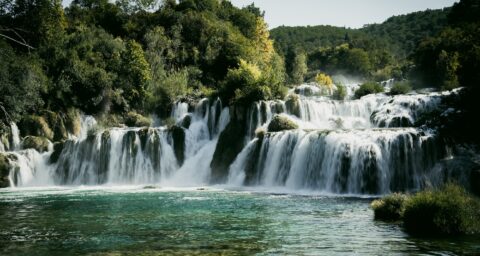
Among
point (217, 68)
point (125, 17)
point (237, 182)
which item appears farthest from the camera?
point (125, 17)

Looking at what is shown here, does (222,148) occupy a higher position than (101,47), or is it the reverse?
(101,47)

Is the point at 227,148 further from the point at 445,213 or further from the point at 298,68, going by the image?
the point at 298,68

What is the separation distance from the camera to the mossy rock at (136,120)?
52.6m

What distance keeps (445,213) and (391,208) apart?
10.6ft

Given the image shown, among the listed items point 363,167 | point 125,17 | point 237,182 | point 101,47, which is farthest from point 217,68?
point 363,167

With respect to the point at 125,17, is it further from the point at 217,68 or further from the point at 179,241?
the point at 179,241

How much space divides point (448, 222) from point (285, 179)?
19517 millimetres

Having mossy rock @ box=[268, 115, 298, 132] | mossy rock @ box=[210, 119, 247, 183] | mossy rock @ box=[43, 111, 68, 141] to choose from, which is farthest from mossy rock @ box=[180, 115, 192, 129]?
mossy rock @ box=[268, 115, 298, 132]

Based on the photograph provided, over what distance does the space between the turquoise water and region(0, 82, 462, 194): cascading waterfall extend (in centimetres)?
481

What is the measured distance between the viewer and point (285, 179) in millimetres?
33781

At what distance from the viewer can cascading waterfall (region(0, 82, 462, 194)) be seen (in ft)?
95.1

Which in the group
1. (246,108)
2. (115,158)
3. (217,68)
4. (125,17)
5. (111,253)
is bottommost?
(111,253)

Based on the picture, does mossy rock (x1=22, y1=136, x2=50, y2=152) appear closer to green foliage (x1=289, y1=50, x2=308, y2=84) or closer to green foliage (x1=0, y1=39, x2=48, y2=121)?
green foliage (x1=0, y1=39, x2=48, y2=121)

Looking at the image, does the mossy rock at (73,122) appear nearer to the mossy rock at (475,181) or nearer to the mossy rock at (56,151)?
the mossy rock at (56,151)
